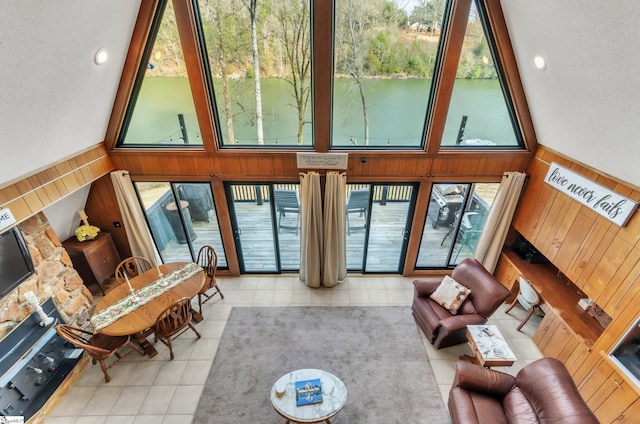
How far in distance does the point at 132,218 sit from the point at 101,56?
2.45 m

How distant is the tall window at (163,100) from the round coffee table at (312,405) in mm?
3519

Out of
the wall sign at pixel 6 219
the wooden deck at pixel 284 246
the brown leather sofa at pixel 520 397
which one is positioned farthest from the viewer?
the wooden deck at pixel 284 246

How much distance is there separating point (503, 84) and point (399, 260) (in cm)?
320

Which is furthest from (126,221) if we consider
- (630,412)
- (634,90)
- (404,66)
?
(630,412)

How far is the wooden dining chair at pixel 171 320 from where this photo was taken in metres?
3.76

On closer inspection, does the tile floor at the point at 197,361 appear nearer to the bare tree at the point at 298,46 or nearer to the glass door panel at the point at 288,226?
the glass door panel at the point at 288,226

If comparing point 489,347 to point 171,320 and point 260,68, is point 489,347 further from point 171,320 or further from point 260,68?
point 260,68

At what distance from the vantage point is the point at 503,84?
407 centimetres

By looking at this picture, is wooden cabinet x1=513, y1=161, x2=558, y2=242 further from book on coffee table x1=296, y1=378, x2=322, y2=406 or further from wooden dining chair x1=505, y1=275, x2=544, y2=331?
book on coffee table x1=296, y1=378, x2=322, y2=406

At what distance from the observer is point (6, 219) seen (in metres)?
3.11

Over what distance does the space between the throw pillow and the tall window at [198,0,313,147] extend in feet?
9.48

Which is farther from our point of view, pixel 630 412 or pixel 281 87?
pixel 281 87

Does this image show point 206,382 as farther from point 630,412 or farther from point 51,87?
point 630,412

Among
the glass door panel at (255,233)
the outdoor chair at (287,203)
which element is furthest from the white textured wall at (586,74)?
the glass door panel at (255,233)
